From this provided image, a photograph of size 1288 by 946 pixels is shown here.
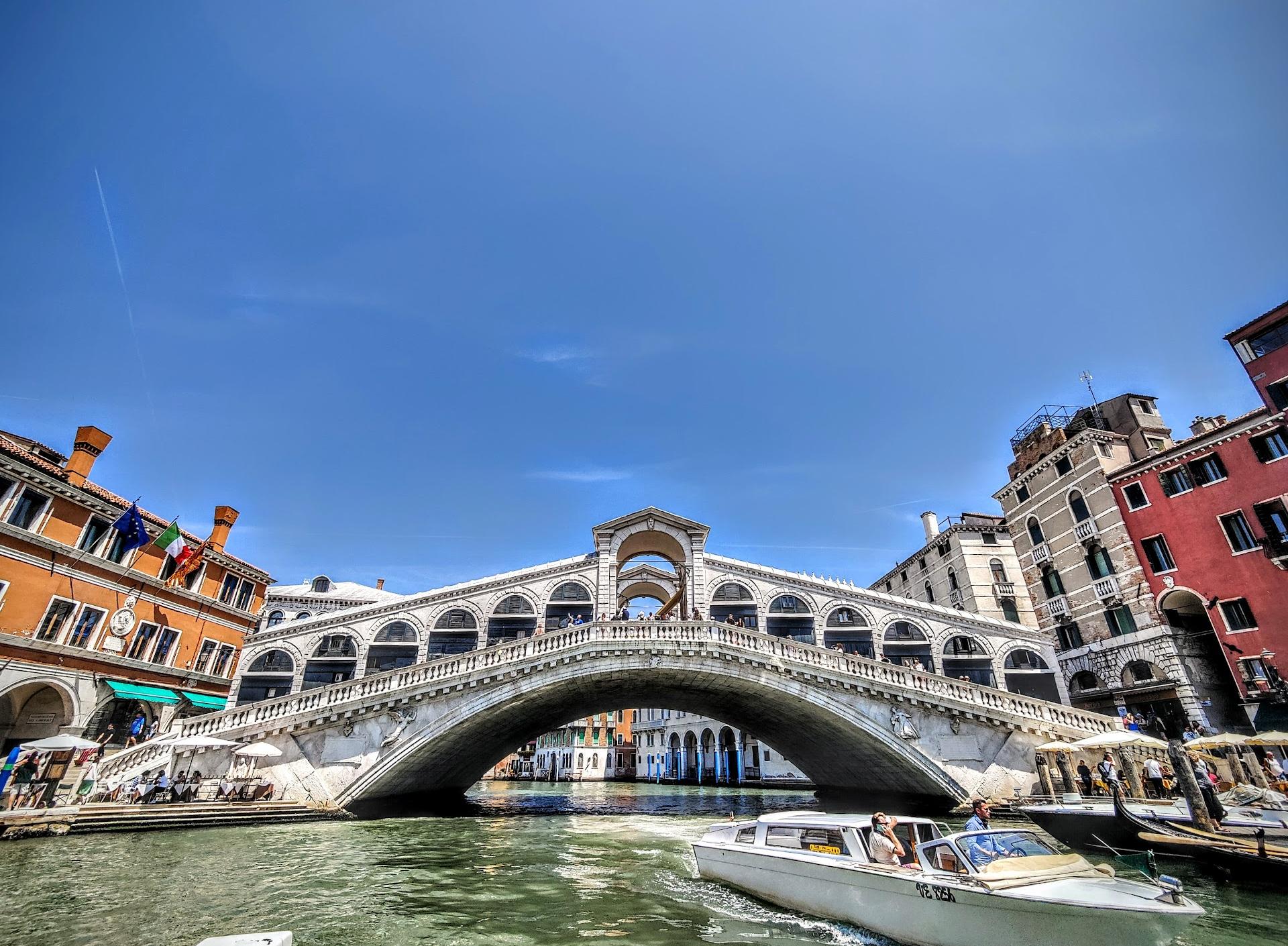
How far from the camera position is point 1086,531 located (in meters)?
28.9

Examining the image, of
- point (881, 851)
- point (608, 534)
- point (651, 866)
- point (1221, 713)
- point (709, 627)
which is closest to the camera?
point (881, 851)

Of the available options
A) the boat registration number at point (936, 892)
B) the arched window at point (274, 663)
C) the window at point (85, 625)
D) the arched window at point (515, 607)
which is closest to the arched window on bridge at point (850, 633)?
the arched window at point (515, 607)

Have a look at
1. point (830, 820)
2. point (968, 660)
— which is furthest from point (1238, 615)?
point (830, 820)

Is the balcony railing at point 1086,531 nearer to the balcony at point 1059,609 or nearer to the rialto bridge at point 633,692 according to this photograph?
the balcony at point 1059,609

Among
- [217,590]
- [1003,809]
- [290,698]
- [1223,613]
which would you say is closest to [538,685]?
[290,698]

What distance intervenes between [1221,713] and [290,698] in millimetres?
35842

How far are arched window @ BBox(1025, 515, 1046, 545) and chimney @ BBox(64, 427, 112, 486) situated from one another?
143 feet

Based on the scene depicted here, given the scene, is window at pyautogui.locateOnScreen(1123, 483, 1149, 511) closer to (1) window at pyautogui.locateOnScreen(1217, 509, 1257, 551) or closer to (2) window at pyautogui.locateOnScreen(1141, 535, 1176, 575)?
(2) window at pyautogui.locateOnScreen(1141, 535, 1176, 575)

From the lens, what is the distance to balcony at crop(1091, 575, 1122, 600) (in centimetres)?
2712

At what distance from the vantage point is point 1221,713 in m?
23.9

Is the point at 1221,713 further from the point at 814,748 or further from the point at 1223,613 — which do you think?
the point at 814,748

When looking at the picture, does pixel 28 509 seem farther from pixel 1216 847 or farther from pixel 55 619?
pixel 1216 847

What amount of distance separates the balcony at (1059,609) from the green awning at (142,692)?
4099cm

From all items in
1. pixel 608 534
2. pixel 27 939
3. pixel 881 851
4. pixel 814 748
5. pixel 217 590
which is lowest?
pixel 27 939
